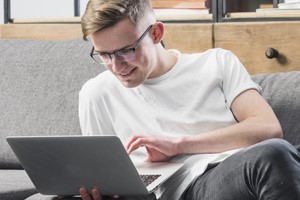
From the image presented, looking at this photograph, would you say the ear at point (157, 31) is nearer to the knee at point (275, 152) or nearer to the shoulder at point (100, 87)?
the shoulder at point (100, 87)

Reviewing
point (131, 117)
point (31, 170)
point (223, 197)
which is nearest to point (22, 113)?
point (131, 117)

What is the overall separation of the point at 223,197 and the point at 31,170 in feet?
1.53

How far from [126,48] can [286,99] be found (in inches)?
20.7

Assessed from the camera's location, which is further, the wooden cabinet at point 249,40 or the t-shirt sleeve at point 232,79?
the wooden cabinet at point 249,40

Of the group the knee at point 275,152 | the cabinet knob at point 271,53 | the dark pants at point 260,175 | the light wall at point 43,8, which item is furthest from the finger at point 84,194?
the light wall at point 43,8

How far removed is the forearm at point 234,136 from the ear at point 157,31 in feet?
0.97

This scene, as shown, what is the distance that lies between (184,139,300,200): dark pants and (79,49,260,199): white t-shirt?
343 millimetres

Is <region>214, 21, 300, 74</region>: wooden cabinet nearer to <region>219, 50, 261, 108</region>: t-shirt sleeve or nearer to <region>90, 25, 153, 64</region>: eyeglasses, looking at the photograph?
<region>219, 50, 261, 108</region>: t-shirt sleeve

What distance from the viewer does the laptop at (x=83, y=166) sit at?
1.70 metres

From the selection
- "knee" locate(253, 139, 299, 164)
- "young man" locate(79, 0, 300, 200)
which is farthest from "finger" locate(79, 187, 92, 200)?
"knee" locate(253, 139, 299, 164)

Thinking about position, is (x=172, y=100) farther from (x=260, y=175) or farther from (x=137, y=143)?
(x=260, y=175)

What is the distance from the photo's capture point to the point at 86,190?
5.87 ft

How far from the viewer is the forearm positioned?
1.95m

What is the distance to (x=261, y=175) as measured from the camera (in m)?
1.60
